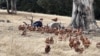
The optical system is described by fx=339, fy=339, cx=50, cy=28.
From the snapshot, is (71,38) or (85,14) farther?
(85,14)

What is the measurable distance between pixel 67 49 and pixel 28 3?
46.8 meters

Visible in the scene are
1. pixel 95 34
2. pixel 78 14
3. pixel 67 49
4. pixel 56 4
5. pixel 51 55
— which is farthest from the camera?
pixel 56 4

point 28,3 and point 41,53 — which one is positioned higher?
point 41,53

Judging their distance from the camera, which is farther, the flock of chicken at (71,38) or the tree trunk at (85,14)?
the tree trunk at (85,14)

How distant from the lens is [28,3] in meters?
55.2

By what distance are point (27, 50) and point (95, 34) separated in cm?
498

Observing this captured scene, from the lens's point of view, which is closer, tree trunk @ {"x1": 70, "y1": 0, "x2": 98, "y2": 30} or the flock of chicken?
the flock of chicken

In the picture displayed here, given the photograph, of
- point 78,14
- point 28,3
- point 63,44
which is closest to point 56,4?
point 28,3

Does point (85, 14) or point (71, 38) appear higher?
point (85, 14)

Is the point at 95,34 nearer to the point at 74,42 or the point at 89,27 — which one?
the point at 89,27

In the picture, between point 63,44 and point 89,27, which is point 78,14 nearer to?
point 89,27

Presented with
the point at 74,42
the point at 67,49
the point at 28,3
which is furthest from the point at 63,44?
the point at 28,3

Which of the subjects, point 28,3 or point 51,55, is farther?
point 28,3

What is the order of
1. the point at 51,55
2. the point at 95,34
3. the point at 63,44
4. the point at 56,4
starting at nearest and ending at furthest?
the point at 51,55 → the point at 63,44 → the point at 95,34 → the point at 56,4
